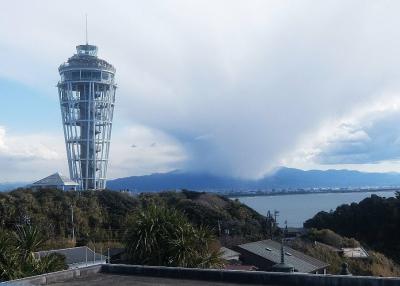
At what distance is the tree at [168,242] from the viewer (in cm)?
2277

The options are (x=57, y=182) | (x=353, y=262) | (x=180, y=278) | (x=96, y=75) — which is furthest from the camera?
(x=96, y=75)

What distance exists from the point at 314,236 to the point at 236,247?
1980 centimetres

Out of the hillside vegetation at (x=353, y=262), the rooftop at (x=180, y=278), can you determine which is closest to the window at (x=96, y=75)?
the hillside vegetation at (x=353, y=262)

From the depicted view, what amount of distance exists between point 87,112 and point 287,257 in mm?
83150

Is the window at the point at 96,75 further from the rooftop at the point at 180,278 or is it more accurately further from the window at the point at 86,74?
the rooftop at the point at 180,278

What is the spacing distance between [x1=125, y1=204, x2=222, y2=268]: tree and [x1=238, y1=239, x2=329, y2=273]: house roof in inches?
345

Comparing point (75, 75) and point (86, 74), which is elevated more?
point (86, 74)

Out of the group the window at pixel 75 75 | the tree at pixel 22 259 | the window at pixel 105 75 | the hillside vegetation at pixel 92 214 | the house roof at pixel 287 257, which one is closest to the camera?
the tree at pixel 22 259

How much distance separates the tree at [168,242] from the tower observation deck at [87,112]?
8743 centimetres

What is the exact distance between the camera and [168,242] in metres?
23.0

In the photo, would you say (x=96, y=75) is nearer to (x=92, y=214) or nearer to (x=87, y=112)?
(x=87, y=112)

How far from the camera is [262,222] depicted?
7225 centimetres

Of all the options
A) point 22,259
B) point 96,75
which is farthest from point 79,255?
point 96,75

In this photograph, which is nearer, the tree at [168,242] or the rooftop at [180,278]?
the rooftop at [180,278]
